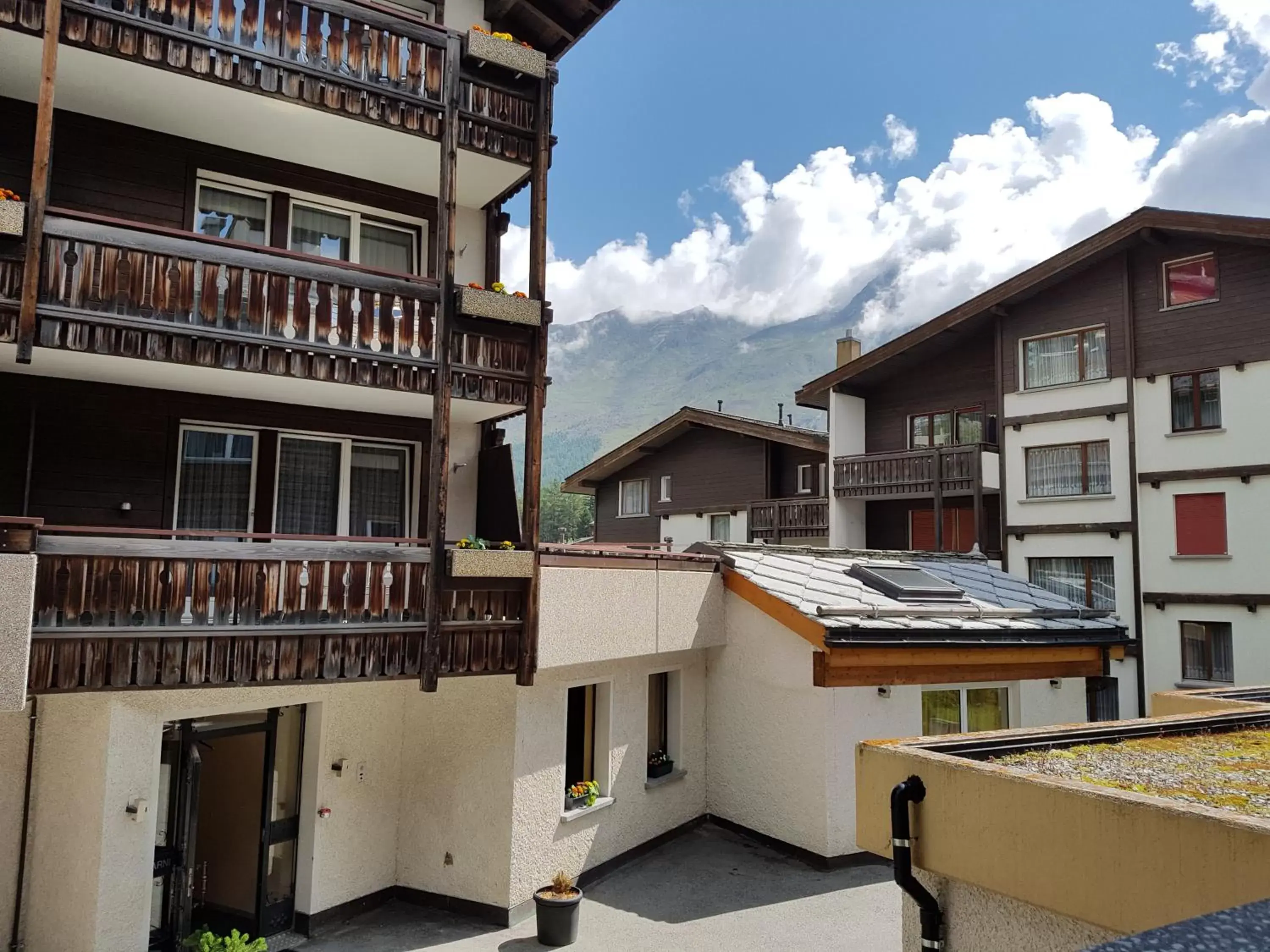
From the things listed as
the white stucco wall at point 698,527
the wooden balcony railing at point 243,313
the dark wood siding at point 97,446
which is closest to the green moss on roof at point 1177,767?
the wooden balcony railing at point 243,313

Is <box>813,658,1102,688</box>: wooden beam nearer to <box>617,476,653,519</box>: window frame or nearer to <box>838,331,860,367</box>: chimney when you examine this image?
<box>838,331,860,367</box>: chimney

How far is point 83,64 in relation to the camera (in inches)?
334

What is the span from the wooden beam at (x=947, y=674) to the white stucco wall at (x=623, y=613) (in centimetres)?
185

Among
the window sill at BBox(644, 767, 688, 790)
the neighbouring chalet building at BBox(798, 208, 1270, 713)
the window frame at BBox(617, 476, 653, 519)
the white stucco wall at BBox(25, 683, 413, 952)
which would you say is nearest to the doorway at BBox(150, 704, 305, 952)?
the white stucco wall at BBox(25, 683, 413, 952)

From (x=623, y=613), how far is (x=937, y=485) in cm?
1535

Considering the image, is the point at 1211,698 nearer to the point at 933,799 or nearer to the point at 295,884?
the point at 933,799

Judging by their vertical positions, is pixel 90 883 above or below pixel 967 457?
below

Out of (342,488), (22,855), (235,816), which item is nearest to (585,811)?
(235,816)

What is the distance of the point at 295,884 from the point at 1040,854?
29.5ft

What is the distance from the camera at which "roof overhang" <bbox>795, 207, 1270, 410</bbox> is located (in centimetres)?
1983

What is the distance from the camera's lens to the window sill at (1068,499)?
21875 mm

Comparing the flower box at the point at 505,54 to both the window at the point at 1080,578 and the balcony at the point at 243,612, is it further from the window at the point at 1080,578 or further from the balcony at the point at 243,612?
the window at the point at 1080,578

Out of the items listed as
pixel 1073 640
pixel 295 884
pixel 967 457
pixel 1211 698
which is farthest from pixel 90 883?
pixel 967 457

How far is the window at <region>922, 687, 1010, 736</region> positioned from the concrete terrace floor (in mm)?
2290
